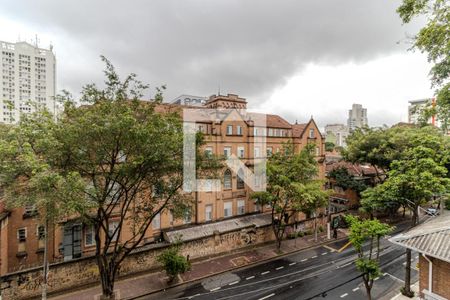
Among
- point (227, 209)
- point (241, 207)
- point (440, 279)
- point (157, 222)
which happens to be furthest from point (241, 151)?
point (440, 279)

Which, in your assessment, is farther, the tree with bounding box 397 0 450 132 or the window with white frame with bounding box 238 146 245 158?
the window with white frame with bounding box 238 146 245 158

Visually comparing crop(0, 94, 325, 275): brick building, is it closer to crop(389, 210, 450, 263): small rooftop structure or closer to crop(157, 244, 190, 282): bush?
crop(157, 244, 190, 282): bush

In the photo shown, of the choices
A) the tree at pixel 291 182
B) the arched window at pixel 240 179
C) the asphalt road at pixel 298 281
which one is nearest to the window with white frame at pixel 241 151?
the arched window at pixel 240 179

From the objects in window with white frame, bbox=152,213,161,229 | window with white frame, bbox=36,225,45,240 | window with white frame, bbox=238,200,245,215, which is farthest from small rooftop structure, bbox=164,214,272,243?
window with white frame, bbox=36,225,45,240

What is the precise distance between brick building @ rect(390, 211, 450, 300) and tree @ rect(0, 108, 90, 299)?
1394 cm

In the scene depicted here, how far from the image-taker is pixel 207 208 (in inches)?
992

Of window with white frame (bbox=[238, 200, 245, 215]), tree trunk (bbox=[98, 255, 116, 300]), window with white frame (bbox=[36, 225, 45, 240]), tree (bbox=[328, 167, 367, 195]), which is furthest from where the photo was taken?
tree (bbox=[328, 167, 367, 195])

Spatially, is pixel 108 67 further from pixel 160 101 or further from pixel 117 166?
pixel 117 166

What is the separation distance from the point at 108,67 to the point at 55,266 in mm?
14077

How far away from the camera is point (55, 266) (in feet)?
53.3

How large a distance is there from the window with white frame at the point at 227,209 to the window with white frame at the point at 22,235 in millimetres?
17472

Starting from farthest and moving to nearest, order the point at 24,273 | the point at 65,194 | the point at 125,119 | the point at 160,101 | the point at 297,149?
the point at 297,149, the point at 24,273, the point at 160,101, the point at 125,119, the point at 65,194

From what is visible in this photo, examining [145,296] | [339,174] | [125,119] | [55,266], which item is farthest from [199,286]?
[339,174]

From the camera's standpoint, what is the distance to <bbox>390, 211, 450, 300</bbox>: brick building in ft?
28.6
